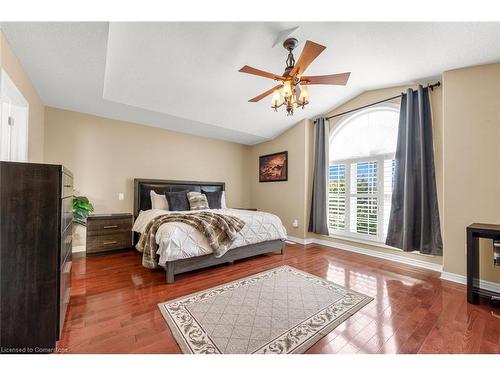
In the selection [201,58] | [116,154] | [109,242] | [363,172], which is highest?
[201,58]

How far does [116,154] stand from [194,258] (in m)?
2.71

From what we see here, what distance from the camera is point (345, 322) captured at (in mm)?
1781

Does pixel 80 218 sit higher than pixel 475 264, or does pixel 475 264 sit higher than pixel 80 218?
pixel 80 218

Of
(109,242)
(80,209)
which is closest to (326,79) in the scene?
(80,209)

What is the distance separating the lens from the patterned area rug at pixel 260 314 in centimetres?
152

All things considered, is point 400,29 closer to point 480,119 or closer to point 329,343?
point 480,119

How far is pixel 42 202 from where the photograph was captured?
1.39 metres

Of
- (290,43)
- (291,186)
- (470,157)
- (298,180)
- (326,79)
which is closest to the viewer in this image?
(326,79)

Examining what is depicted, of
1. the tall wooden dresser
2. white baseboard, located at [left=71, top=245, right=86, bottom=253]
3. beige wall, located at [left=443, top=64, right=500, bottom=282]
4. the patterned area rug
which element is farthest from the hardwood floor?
beige wall, located at [left=443, top=64, right=500, bottom=282]

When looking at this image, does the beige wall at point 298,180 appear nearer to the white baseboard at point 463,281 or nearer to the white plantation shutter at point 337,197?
the white plantation shutter at point 337,197

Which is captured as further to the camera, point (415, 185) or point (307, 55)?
point (415, 185)

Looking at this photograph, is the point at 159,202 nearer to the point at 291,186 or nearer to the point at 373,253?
the point at 291,186

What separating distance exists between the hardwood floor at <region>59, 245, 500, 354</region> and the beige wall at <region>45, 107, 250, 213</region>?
1341 millimetres
